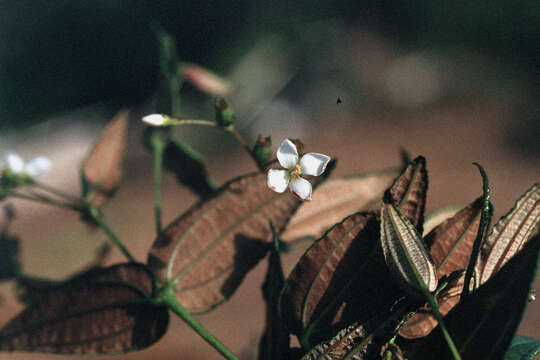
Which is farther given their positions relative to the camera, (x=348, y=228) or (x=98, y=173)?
(x=98, y=173)

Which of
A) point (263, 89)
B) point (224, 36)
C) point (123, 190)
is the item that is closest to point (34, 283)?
point (123, 190)

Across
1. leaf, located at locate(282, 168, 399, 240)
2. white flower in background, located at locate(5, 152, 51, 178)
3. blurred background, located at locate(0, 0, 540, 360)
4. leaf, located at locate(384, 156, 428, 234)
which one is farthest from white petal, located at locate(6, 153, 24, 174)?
blurred background, located at locate(0, 0, 540, 360)

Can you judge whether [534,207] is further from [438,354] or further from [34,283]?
[34,283]

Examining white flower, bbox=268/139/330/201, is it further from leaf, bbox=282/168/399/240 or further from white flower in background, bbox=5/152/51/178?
white flower in background, bbox=5/152/51/178

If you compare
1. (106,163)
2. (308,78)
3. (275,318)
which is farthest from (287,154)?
(308,78)

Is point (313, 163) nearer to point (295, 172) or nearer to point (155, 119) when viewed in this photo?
point (295, 172)

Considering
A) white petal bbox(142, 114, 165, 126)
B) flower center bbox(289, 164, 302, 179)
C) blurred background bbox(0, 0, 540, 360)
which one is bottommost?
blurred background bbox(0, 0, 540, 360)
